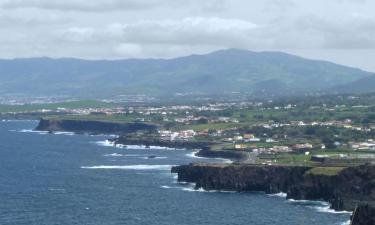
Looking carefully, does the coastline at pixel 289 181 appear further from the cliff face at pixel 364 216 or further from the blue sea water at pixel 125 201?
the cliff face at pixel 364 216

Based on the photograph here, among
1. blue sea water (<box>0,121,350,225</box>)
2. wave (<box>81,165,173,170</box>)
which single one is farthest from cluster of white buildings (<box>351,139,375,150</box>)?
wave (<box>81,165,173,170</box>)

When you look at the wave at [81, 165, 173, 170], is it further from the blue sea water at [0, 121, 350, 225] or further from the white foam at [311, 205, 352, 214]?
the white foam at [311, 205, 352, 214]

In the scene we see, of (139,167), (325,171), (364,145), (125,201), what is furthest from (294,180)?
(364,145)

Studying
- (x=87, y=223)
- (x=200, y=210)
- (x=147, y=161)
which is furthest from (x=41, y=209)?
(x=147, y=161)

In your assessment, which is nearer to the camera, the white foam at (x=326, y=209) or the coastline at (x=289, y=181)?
the white foam at (x=326, y=209)

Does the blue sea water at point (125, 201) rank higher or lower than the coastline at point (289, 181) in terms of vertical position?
lower

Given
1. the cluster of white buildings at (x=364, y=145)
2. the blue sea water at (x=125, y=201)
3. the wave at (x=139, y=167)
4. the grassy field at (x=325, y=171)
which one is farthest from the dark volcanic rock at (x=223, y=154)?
the grassy field at (x=325, y=171)
